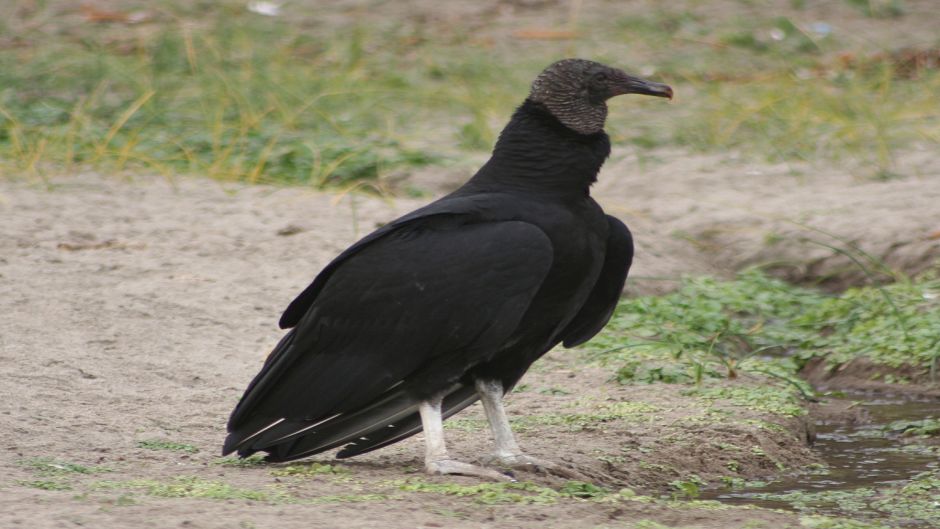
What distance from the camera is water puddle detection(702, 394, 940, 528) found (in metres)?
3.75

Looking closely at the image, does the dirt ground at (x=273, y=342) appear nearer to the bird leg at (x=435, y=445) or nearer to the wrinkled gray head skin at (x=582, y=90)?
the bird leg at (x=435, y=445)

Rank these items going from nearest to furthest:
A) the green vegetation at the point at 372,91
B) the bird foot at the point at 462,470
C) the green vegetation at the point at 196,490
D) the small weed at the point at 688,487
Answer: the green vegetation at the point at 196,490
the bird foot at the point at 462,470
the small weed at the point at 688,487
the green vegetation at the point at 372,91

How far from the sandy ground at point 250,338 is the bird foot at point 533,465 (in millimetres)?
59

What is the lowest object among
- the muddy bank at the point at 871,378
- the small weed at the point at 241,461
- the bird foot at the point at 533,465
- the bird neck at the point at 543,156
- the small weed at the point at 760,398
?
the muddy bank at the point at 871,378

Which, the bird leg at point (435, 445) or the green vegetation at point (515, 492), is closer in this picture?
the green vegetation at point (515, 492)

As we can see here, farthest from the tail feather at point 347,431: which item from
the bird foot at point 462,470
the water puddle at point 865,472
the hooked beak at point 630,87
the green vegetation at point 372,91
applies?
the green vegetation at point 372,91

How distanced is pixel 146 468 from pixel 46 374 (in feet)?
3.46

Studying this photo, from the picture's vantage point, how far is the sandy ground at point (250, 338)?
3311mm

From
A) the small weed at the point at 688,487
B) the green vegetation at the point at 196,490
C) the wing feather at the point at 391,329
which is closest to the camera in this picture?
the green vegetation at the point at 196,490

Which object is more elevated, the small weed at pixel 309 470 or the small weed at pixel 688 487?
the small weed at pixel 309 470

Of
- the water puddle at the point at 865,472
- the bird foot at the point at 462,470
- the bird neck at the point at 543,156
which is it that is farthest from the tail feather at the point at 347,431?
the water puddle at the point at 865,472

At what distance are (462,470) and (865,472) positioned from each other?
1325 millimetres

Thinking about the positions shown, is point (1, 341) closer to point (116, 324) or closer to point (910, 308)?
point (116, 324)

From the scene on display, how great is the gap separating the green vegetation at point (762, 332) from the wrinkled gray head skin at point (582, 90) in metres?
1.27
